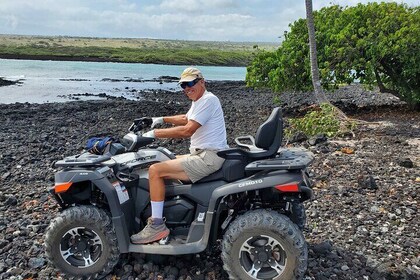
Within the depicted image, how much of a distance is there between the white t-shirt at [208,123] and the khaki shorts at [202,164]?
0.36 feet

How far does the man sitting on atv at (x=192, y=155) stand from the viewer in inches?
202

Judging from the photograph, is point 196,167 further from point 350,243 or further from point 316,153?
point 316,153

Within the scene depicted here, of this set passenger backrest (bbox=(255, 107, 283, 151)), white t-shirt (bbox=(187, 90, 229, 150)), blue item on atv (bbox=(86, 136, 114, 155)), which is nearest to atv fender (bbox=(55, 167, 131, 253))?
blue item on atv (bbox=(86, 136, 114, 155))

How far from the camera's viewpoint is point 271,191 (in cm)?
507

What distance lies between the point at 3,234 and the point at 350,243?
4.94m

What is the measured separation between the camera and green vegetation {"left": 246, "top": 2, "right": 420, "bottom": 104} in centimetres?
1833

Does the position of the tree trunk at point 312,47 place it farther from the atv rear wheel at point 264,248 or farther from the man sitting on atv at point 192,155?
the atv rear wheel at point 264,248

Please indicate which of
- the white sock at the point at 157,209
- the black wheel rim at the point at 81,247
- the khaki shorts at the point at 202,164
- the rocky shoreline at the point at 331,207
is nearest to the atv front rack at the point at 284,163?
the khaki shorts at the point at 202,164

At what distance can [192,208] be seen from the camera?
5.25 meters

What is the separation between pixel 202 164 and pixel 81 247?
1673mm

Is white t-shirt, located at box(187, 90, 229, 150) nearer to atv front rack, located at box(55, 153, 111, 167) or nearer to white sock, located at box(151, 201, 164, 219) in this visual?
white sock, located at box(151, 201, 164, 219)

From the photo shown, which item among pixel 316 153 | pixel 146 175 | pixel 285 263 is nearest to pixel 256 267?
pixel 285 263

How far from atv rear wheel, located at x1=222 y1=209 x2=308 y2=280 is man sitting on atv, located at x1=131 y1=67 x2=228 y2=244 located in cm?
71

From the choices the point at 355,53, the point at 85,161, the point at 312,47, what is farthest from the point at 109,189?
the point at 355,53
